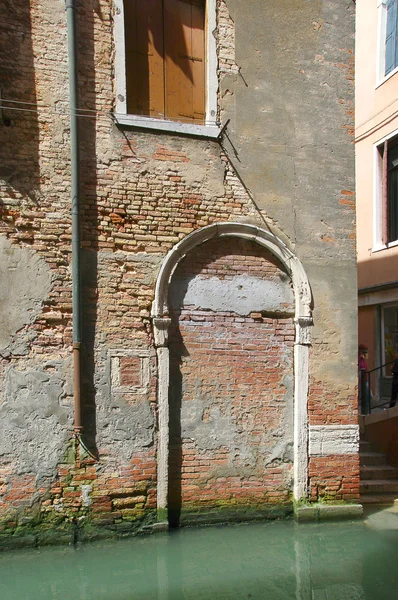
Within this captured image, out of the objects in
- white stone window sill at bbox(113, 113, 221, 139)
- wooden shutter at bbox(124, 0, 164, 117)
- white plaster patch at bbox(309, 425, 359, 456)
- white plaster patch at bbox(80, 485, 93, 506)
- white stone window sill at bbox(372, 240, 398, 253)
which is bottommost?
white plaster patch at bbox(80, 485, 93, 506)

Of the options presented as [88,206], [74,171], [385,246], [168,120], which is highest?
[168,120]

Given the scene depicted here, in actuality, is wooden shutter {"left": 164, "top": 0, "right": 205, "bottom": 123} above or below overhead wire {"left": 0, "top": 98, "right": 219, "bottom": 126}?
above

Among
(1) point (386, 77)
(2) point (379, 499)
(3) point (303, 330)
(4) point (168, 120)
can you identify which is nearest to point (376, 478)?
(2) point (379, 499)

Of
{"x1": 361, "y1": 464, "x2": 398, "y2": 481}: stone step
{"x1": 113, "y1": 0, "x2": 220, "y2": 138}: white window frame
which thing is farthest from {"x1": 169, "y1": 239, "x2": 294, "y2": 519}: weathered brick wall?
{"x1": 361, "y1": 464, "x2": 398, "y2": 481}: stone step

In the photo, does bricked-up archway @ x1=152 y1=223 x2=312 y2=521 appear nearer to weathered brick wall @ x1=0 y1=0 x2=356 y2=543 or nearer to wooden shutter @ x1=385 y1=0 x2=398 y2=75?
weathered brick wall @ x1=0 y1=0 x2=356 y2=543

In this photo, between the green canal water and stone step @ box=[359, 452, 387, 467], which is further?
stone step @ box=[359, 452, 387, 467]

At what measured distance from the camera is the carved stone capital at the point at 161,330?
5.54 m

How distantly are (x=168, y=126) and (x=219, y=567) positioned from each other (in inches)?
170

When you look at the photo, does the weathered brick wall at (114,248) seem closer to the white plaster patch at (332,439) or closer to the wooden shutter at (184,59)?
the white plaster patch at (332,439)

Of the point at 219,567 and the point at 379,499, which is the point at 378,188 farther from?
the point at 219,567

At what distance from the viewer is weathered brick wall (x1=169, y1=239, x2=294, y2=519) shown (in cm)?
567

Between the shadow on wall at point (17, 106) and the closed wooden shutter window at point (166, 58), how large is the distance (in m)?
1.01

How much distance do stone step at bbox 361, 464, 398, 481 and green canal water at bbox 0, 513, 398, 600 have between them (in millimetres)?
1616

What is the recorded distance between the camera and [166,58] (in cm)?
590
